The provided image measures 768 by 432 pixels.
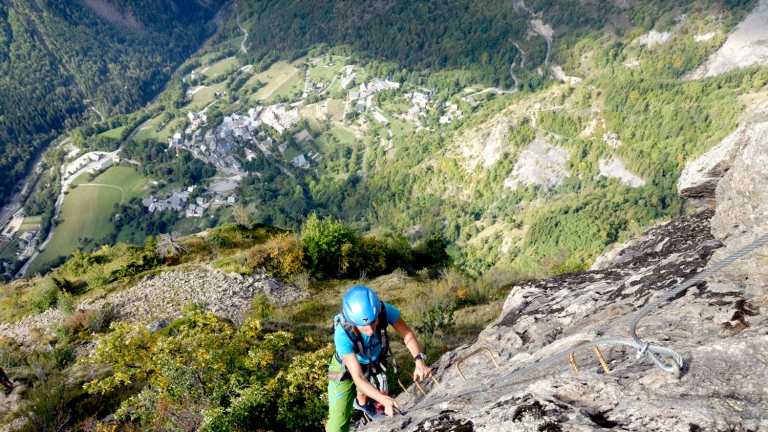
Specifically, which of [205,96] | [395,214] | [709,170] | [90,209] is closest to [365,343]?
[709,170]

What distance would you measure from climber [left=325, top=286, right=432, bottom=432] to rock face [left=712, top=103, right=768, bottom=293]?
4960 millimetres

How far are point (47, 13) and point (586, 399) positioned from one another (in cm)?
27435

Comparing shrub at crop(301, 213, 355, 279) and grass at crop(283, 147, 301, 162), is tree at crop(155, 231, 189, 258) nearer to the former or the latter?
shrub at crop(301, 213, 355, 279)

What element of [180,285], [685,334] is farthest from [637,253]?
[180,285]

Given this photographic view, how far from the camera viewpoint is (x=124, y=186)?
409ft

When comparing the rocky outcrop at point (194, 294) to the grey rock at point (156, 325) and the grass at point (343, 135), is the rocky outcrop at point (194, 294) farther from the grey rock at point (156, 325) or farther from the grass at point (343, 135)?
the grass at point (343, 135)

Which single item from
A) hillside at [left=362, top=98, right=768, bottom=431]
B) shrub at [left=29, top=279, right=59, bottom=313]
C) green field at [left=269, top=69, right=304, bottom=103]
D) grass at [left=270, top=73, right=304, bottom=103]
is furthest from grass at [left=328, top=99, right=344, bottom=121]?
hillside at [left=362, top=98, right=768, bottom=431]

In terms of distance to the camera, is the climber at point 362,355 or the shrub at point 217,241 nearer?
the climber at point 362,355

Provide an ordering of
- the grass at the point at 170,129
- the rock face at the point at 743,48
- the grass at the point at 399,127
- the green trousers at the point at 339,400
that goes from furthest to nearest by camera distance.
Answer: the grass at the point at 170,129, the grass at the point at 399,127, the rock face at the point at 743,48, the green trousers at the point at 339,400

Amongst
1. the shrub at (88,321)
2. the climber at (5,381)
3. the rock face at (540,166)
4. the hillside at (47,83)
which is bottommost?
the rock face at (540,166)

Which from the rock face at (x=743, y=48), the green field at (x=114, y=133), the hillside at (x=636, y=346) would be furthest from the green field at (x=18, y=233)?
the rock face at (x=743, y=48)

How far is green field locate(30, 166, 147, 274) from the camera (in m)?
102

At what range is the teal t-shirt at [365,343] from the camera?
573 centimetres

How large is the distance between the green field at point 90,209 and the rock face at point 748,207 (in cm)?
11838
